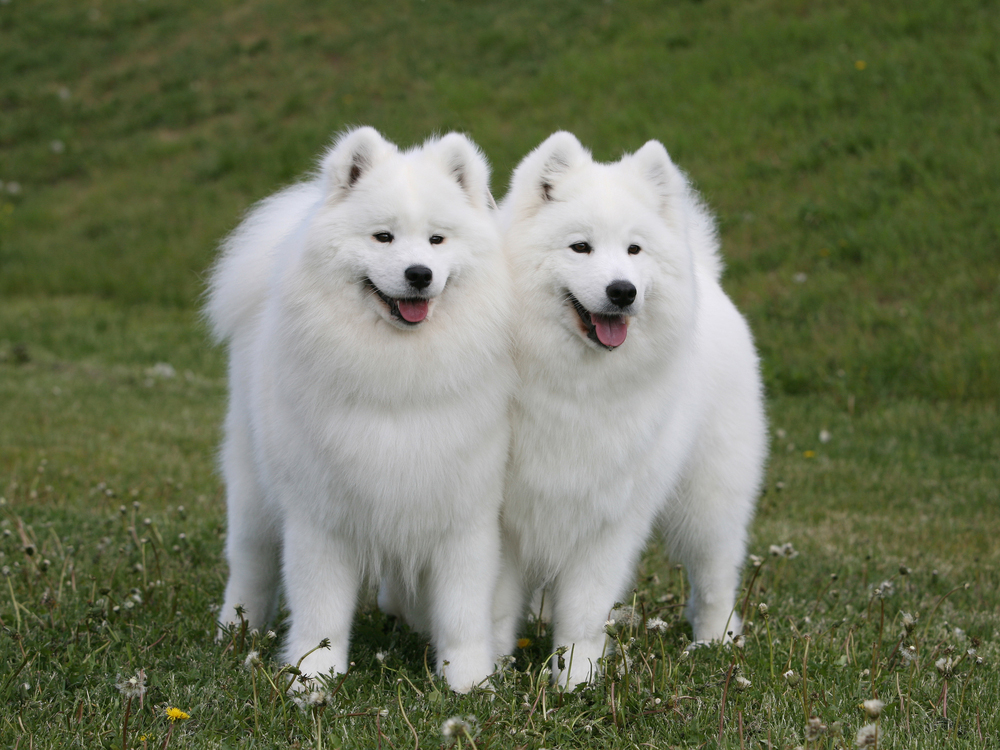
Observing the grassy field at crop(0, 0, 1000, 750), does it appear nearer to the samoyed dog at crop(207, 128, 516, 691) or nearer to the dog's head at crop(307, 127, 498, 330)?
the samoyed dog at crop(207, 128, 516, 691)

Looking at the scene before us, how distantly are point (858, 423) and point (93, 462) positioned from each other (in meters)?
5.57

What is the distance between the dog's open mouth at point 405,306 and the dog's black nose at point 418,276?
70 millimetres

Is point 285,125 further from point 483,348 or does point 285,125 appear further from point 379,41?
point 483,348

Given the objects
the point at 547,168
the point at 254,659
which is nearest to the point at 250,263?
the point at 547,168

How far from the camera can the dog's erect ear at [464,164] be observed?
3.10 m

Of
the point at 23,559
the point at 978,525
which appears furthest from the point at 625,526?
the point at 978,525

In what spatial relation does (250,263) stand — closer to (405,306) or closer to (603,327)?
(405,306)

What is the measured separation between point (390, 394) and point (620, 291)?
79cm

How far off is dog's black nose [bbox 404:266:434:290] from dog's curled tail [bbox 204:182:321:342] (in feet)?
2.70

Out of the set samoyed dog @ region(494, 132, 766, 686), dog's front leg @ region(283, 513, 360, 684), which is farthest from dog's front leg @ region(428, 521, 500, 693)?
dog's front leg @ region(283, 513, 360, 684)

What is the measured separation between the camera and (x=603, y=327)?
300 centimetres

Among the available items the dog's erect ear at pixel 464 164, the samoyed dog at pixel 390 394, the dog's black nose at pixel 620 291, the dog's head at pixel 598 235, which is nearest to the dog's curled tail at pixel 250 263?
the samoyed dog at pixel 390 394

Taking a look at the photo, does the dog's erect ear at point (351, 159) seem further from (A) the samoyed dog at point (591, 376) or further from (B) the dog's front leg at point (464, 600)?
(B) the dog's front leg at point (464, 600)

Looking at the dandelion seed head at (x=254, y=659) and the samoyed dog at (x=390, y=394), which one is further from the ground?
the samoyed dog at (x=390, y=394)
